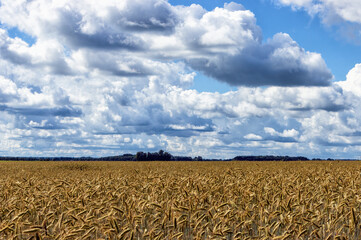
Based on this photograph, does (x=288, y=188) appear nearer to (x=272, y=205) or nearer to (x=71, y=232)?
(x=272, y=205)

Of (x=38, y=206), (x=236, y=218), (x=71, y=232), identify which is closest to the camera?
(x=71, y=232)

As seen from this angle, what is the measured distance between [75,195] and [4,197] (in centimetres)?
211

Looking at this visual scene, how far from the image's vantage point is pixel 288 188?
10.0m

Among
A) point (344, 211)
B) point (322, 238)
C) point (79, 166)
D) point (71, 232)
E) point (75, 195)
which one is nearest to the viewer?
point (71, 232)

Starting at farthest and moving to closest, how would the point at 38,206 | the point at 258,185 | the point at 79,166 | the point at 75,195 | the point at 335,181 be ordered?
1. the point at 79,166
2. the point at 335,181
3. the point at 258,185
4. the point at 75,195
5. the point at 38,206

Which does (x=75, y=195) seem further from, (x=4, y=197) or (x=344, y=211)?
(x=344, y=211)

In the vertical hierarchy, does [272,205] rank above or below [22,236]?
above

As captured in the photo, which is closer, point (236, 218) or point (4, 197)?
point (236, 218)

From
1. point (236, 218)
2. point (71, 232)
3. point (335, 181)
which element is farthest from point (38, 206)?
point (335, 181)

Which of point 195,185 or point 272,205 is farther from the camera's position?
point 195,185

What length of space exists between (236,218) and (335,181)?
19.9 ft

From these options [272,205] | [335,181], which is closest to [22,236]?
[272,205]

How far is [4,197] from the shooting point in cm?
1006

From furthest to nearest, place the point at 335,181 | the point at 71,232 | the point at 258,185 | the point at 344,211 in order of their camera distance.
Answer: the point at 335,181, the point at 258,185, the point at 344,211, the point at 71,232
